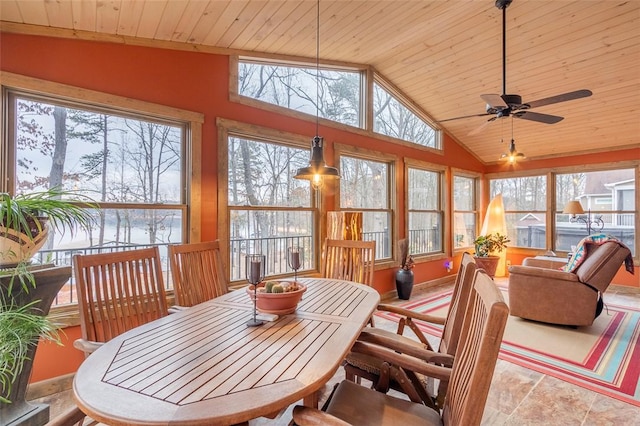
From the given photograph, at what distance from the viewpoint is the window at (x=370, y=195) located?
4.47 m

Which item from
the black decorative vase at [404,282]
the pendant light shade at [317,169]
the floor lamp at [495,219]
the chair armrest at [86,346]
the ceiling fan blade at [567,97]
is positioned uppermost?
the ceiling fan blade at [567,97]

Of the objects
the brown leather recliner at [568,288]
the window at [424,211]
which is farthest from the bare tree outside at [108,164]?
the brown leather recliner at [568,288]

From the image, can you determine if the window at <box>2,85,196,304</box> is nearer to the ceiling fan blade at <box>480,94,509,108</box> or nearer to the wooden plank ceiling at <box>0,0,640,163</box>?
the wooden plank ceiling at <box>0,0,640,163</box>

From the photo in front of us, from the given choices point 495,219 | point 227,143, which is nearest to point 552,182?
point 495,219

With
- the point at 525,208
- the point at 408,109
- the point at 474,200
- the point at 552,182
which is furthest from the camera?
the point at 474,200

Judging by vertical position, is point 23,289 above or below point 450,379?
above

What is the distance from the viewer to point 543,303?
369cm

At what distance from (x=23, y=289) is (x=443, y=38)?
4.44 metres

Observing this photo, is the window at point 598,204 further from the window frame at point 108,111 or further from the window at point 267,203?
the window frame at point 108,111

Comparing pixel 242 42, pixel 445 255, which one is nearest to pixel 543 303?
pixel 445 255

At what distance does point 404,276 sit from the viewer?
474cm

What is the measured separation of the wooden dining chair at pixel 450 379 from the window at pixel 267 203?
6.90ft

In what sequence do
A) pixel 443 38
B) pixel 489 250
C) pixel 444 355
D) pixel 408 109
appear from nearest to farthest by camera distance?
pixel 444 355, pixel 443 38, pixel 408 109, pixel 489 250

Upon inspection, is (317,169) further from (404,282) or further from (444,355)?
(404,282)
